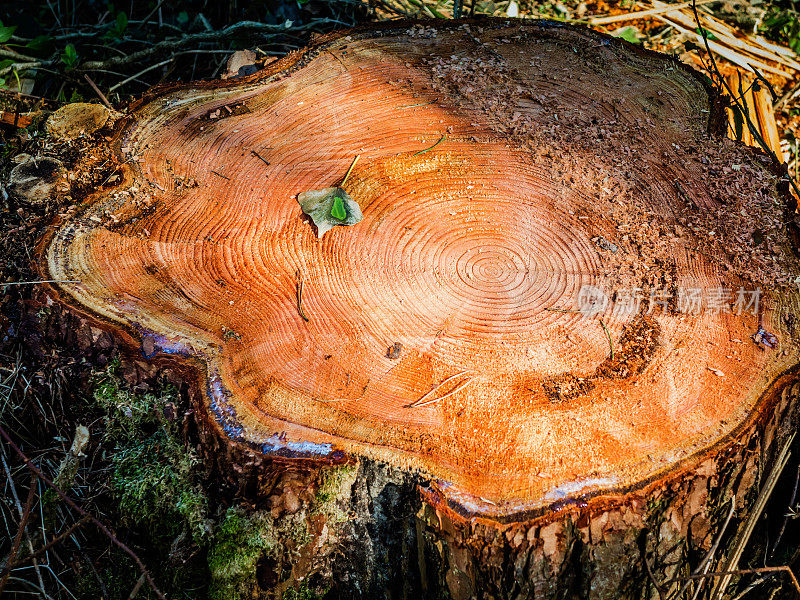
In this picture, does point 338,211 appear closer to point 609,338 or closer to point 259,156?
point 259,156

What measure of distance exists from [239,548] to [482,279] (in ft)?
3.04

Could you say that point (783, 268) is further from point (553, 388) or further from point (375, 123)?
point (375, 123)

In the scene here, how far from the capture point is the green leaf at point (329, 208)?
66.6 inches

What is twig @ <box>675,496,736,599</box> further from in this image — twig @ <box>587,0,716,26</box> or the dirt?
twig @ <box>587,0,716,26</box>

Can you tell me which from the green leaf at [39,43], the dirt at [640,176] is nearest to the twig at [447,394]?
the dirt at [640,176]

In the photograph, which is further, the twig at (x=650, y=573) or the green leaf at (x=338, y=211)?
the green leaf at (x=338, y=211)

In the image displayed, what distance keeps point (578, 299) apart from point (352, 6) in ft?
7.95

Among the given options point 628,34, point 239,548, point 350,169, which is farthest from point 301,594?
point 628,34

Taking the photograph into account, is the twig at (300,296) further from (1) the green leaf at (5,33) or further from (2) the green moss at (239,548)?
(1) the green leaf at (5,33)

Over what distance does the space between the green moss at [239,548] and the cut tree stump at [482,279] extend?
0.72 feet

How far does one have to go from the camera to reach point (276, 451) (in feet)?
4.35

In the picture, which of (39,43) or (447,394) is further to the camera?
(39,43)

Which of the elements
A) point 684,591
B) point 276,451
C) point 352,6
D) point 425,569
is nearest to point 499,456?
point 425,569

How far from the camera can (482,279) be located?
5.40 feet
